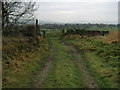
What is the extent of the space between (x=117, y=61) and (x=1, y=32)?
33.0 ft

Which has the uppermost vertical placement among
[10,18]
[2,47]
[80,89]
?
[10,18]

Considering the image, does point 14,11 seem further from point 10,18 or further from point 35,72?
point 35,72

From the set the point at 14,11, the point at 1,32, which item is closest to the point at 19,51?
the point at 1,32

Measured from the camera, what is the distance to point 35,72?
39.8ft

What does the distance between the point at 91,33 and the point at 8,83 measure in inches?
1315

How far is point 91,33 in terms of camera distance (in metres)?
42.0

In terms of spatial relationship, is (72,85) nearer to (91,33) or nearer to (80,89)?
(80,89)

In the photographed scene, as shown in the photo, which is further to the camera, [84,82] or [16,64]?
[16,64]

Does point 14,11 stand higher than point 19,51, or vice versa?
point 14,11

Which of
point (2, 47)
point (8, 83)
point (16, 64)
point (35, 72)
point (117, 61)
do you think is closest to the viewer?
point (8, 83)

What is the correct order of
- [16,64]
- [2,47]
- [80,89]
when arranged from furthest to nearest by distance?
[2,47] < [16,64] < [80,89]

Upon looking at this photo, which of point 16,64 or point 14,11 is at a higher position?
point 14,11

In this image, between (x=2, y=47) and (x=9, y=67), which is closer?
(x=9, y=67)

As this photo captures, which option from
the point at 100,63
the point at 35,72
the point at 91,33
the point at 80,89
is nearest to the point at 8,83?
the point at 35,72
